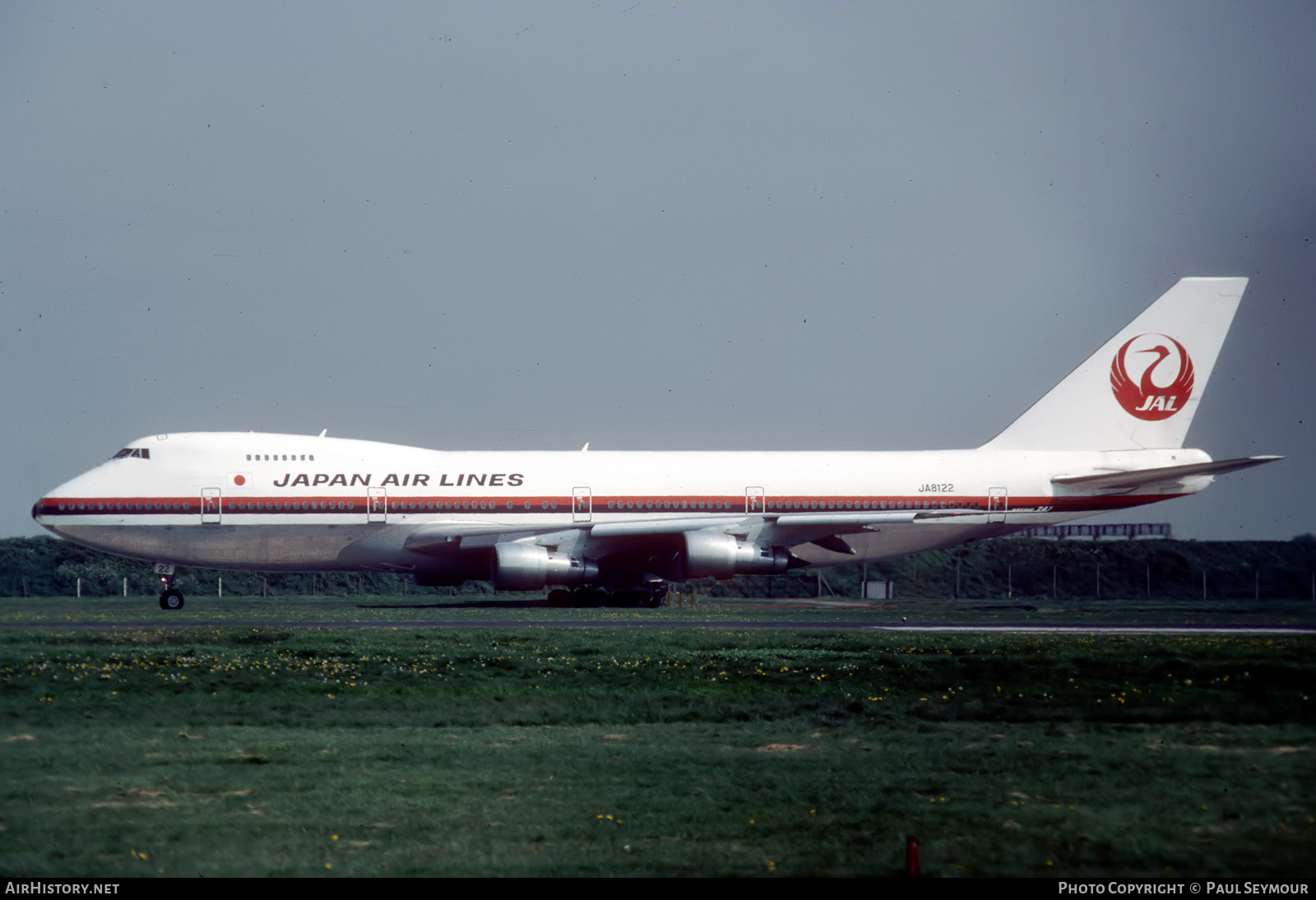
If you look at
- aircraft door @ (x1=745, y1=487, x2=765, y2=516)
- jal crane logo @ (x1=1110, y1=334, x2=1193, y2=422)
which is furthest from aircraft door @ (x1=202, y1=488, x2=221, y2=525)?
jal crane logo @ (x1=1110, y1=334, x2=1193, y2=422)

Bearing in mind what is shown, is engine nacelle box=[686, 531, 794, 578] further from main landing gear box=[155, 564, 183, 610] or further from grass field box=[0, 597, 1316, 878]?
grass field box=[0, 597, 1316, 878]

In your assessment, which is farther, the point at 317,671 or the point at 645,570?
the point at 645,570

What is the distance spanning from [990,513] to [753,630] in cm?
1589

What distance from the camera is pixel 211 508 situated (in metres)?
37.6

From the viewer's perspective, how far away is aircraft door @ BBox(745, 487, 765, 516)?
39312 millimetres

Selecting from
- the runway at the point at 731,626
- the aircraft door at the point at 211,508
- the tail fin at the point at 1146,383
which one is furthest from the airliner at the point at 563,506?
the runway at the point at 731,626

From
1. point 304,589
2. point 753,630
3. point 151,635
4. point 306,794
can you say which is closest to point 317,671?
point 151,635

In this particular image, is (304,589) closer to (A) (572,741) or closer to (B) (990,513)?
(B) (990,513)

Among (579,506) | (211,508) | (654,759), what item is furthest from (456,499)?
(654,759)

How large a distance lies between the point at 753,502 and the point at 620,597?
15.8 feet

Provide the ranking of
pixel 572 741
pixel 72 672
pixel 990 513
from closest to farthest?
pixel 572 741, pixel 72 672, pixel 990 513

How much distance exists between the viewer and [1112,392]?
142ft

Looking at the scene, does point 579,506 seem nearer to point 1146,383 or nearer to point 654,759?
point 1146,383

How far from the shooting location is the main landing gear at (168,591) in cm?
3691
